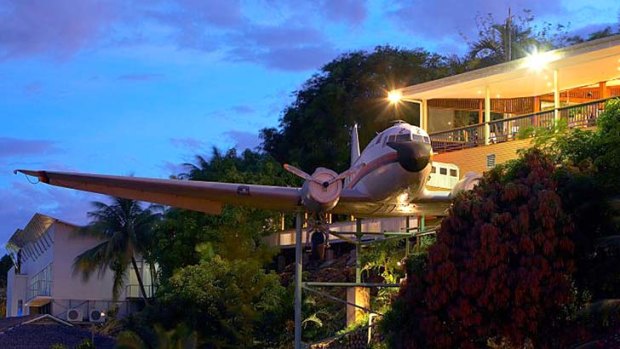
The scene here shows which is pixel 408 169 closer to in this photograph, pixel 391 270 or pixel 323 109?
pixel 391 270

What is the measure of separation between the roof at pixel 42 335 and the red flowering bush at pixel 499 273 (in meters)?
21.7

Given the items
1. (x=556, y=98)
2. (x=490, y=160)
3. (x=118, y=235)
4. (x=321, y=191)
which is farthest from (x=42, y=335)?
(x=556, y=98)

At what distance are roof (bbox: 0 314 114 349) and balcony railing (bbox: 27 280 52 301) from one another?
1866 centimetres

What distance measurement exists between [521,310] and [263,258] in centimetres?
2363

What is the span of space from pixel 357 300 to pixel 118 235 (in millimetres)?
24997

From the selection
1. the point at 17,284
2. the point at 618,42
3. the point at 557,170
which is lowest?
the point at 17,284

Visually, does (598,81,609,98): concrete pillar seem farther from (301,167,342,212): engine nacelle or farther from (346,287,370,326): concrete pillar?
(301,167,342,212): engine nacelle

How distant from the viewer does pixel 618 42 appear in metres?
29.0

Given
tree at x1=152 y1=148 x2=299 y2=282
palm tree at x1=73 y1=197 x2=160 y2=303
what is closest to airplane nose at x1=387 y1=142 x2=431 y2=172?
tree at x1=152 y1=148 x2=299 y2=282

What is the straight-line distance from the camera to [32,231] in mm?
71500

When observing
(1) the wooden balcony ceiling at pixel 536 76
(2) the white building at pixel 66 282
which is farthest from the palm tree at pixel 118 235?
(1) the wooden balcony ceiling at pixel 536 76

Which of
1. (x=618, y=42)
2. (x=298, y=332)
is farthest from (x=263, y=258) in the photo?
(x=618, y=42)

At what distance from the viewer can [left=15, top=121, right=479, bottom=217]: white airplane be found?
27234 mm

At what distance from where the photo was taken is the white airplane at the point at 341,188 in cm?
2723
